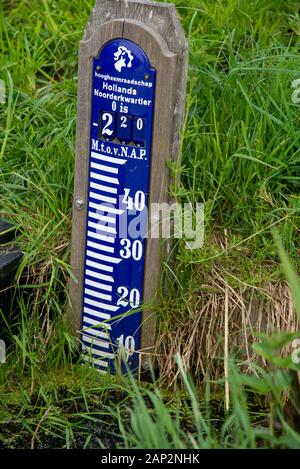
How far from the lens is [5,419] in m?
3.40

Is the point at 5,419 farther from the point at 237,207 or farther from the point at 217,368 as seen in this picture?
the point at 237,207

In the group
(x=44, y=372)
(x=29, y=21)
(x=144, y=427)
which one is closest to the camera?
(x=144, y=427)

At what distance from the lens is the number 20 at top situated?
134 inches

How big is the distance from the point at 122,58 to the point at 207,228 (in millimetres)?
691

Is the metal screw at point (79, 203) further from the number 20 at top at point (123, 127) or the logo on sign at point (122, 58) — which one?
the logo on sign at point (122, 58)

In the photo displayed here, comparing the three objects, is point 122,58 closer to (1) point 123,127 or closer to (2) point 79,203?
(1) point 123,127

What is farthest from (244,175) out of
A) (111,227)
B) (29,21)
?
(29,21)

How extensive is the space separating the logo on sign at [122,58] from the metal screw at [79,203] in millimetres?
498

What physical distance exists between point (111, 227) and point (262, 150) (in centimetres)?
63

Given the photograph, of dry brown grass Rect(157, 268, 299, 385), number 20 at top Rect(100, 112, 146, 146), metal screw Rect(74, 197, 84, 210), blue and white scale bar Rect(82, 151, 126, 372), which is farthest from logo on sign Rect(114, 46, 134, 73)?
dry brown grass Rect(157, 268, 299, 385)

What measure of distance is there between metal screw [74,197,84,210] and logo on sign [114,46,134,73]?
50 centimetres

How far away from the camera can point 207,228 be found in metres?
3.64

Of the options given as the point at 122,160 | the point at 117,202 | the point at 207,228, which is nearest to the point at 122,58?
the point at 122,160

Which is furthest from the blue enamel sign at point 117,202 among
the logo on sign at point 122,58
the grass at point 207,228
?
the grass at point 207,228
